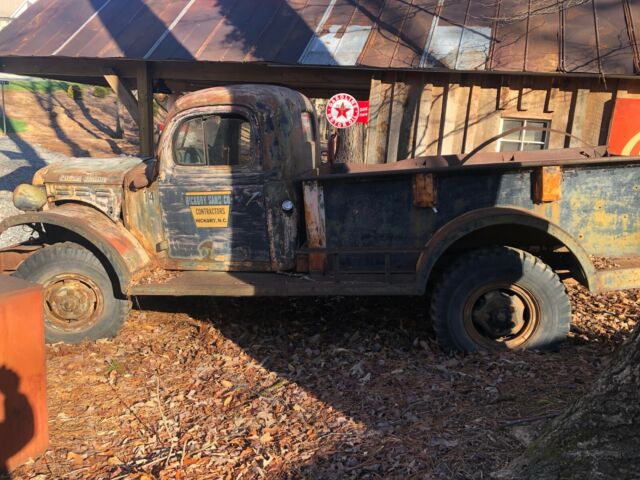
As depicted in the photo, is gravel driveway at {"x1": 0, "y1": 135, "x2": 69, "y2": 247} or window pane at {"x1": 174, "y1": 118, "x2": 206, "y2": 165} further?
gravel driveway at {"x1": 0, "y1": 135, "x2": 69, "y2": 247}

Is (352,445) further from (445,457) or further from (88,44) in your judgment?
(88,44)

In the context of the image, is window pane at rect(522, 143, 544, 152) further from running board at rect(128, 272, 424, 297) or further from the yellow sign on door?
the yellow sign on door

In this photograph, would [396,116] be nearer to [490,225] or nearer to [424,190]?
[424,190]

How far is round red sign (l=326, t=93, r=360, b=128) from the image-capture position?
8.86m

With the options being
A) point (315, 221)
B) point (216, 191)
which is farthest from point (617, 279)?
point (216, 191)

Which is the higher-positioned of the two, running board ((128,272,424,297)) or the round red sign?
the round red sign

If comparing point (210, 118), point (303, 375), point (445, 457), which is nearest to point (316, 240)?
point (303, 375)

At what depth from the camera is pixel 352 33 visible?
9000 millimetres

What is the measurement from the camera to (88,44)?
385 inches

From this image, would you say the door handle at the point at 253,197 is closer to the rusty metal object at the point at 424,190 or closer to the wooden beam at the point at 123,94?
the rusty metal object at the point at 424,190

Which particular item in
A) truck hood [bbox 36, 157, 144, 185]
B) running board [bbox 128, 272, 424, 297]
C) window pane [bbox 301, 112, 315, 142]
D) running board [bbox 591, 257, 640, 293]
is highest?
window pane [bbox 301, 112, 315, 142]

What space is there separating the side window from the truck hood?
700 mm

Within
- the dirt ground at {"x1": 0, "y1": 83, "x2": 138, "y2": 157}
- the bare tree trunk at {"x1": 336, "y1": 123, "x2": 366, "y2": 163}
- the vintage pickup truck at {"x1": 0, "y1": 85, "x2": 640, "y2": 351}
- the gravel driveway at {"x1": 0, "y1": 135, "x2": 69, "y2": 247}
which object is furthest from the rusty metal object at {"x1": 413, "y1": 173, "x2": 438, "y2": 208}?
the dirt ground at {"x1": 0, "y1": 83, "x2": 138, "y2": 157}

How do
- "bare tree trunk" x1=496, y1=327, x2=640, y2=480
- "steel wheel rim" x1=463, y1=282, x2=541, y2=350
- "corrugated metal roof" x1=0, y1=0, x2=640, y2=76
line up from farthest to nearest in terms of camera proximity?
"corrugated metal roof" x1=0, y1=0, x2=640, y2=76 → "steel wheel rim" x1=463, y1=282, x2=541, y2=350 → "bare tree trunk" x1=496, y1=327, x2=640, y2=480
